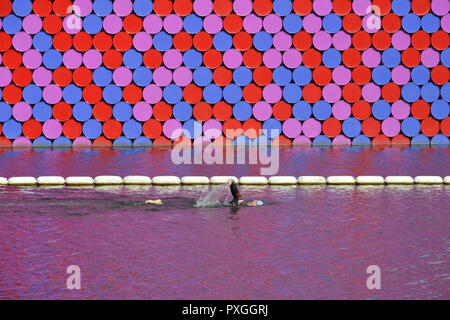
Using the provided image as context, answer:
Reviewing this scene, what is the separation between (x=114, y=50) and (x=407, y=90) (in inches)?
311

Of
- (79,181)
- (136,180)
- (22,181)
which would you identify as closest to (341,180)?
(136,180)

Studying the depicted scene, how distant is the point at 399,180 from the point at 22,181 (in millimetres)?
6782

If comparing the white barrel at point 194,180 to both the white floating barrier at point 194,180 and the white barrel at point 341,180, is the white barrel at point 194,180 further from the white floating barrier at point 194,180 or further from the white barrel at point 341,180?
the white barrel at point 341,180

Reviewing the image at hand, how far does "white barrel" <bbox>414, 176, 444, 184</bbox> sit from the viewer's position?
1370 cm

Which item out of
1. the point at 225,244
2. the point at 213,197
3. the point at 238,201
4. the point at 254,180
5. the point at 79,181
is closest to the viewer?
the point at 225,244

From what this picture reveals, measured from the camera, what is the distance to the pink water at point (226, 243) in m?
7.19

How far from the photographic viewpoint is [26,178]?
45.1 feet

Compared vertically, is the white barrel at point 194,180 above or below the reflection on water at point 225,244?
above

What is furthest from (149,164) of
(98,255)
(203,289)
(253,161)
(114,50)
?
(203,289)

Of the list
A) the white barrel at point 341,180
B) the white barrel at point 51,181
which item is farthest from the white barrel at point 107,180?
Answer: the white barrel at point 341,180

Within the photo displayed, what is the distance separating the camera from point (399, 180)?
13695mm

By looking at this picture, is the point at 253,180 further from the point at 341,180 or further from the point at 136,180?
the point at 136,180

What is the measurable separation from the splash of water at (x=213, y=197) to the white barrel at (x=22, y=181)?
327 centimetres
